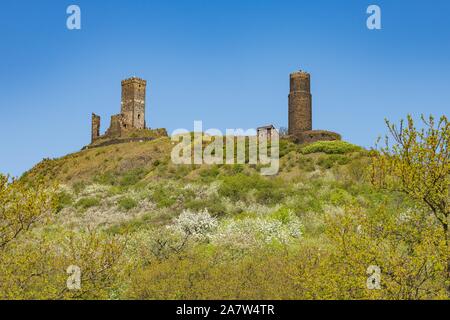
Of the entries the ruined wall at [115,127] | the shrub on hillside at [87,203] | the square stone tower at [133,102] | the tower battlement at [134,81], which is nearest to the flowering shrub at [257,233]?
the shrub on hillside at [87,203]

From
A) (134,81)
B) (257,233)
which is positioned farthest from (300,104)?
(257,233)

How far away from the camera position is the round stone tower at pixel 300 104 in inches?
2815

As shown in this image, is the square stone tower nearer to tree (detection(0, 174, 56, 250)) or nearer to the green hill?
the green hill


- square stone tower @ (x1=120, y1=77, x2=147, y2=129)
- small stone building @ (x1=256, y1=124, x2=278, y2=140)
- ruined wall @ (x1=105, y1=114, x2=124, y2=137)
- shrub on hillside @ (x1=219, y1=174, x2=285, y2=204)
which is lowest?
shrub on hillside @ (x1=219, y1=174, x2=285, y2=204)

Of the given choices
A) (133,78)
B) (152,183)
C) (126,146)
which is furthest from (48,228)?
(133,78)

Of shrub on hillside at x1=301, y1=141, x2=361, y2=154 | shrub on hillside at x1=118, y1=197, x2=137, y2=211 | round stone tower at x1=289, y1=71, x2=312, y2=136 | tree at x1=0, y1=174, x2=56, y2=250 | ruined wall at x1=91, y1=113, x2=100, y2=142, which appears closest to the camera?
tree at x1=0, y1=174, x2=56, y2=250

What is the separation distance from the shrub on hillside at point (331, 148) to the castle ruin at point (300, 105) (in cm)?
840

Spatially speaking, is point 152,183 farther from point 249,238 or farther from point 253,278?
point 253,278

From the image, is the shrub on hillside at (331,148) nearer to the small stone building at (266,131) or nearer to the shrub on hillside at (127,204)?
the small stone building at (266,131)

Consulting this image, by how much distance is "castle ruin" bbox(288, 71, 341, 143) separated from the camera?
71.4 m

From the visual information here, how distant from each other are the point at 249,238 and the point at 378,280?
467 inches

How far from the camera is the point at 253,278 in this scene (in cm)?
2089

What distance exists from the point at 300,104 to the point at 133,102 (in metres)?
27.8

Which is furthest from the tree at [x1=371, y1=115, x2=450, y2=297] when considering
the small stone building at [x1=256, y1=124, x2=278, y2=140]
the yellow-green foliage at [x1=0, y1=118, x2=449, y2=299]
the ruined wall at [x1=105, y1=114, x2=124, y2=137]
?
the ruined wall at [x1=105, y1=114, x2=124, y2=137]
